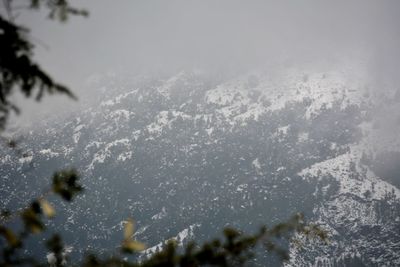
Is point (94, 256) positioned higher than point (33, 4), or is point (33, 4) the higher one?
point (33, 4)

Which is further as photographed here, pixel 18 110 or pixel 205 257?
pixel 18 110

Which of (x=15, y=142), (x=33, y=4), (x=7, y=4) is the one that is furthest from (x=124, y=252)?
(x=15, y=142)

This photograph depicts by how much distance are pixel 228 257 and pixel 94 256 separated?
5.03 feet

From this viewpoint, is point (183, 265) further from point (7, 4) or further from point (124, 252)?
point (7, 4)

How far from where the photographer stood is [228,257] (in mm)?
5336

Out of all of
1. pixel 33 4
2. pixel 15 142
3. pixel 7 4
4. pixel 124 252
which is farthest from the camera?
pixel 15 142

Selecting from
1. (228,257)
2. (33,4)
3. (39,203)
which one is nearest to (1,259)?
(39,203)

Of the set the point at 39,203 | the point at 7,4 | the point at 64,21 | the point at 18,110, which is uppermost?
the point at 64,21

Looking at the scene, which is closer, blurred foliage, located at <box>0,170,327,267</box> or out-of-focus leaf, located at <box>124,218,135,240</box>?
out-of-focus leaf, located at <box>124,218,135,240</box>

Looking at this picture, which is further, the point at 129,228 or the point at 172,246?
the point at 172,246

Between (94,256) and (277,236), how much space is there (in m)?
2.17

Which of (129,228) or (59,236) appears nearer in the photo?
(129,228)

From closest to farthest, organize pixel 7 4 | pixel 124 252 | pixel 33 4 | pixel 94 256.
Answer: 1. pixel 124 252
2. pixel 7 4
3. pixel 94 256
4. pixel 33 4

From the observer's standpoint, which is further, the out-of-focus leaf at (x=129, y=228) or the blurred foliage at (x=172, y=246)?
the blurred foliage at (x=172, y=246)
